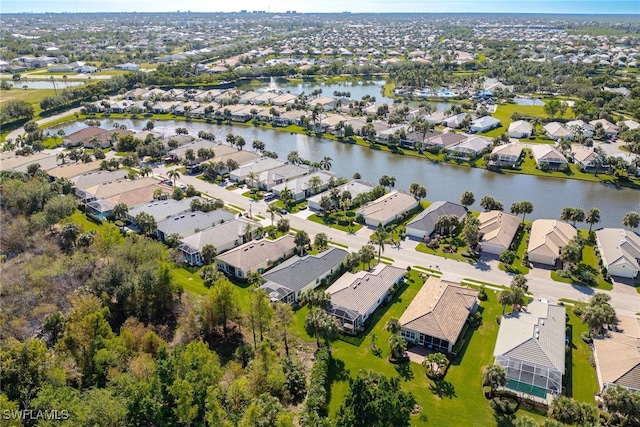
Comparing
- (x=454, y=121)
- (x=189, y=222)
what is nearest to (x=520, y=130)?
(x=454, y=121)

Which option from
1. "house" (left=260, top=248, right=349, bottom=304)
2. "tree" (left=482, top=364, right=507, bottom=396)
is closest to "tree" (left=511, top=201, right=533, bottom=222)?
"house" (left=260, top=248, right=349, bottom=304)

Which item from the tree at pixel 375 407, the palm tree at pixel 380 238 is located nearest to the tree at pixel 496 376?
the tree at pixel 375 407

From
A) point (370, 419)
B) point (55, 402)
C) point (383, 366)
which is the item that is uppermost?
point (55, 402)

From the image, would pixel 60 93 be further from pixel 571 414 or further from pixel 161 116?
pixel 571 414

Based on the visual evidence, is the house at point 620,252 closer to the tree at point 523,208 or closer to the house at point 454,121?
the tree at point 523,208

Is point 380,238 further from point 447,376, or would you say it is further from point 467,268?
point 447,376

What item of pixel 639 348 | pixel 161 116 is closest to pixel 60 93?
pixel 161 116
